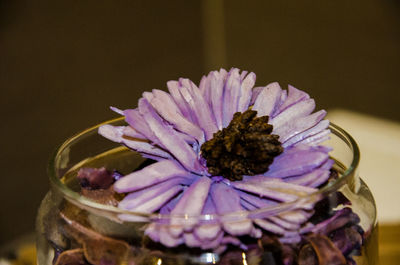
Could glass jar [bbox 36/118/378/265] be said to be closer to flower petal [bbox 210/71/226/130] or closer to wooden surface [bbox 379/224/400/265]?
flower petal [bbox 210/71/226/130]

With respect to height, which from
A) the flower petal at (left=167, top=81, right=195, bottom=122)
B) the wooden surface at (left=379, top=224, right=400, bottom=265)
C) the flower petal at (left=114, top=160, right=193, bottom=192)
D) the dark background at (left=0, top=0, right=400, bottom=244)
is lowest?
the dark background at (left=0, top=0, right=400, bottom=244)

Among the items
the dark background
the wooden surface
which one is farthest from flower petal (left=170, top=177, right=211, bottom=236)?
the dark background

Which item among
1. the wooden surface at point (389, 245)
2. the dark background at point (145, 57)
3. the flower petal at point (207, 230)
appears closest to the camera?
the flower petal at point (207, 230)

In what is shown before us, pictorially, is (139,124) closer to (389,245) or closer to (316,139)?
(316,139)

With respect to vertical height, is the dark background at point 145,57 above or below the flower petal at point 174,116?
below

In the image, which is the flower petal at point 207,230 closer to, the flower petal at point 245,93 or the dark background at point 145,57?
the flower petal at point 245,93

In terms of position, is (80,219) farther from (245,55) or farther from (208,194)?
(245,55)

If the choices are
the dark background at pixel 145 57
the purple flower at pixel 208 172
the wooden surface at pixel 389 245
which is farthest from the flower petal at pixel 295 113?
the dark background at pixel 145 57
